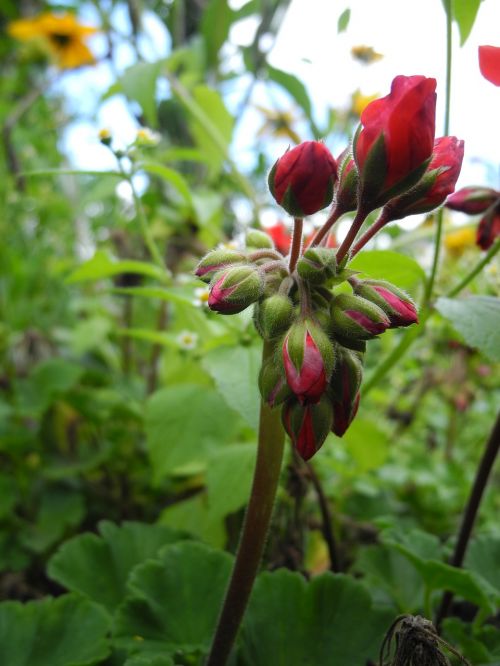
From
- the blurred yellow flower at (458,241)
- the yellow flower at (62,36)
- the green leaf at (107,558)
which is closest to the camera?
the green leaf at (107,558)

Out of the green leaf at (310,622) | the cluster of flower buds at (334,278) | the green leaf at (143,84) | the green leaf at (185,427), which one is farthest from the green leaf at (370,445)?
the green leaf at (143,84)

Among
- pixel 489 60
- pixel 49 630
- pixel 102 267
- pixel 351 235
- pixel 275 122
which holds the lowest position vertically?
pixel 49 630

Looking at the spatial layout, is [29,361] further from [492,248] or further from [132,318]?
[492,248]

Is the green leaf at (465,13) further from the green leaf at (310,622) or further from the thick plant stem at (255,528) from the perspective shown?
the green leaf at (310,622)

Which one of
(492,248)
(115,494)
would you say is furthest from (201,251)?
(492,248)

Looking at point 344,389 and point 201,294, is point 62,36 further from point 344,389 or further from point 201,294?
point 344,389

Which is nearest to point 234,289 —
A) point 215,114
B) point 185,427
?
point 185,427

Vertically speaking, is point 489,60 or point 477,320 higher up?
→ point 489,60
